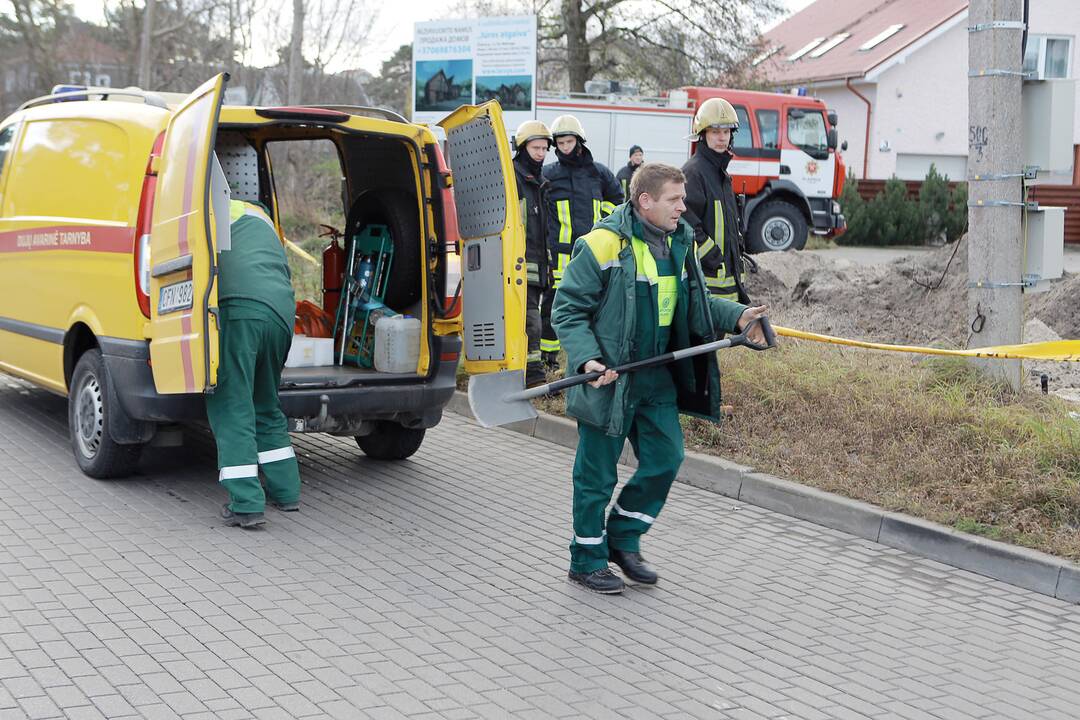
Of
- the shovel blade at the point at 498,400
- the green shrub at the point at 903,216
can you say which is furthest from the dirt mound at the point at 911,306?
the green shrub at the point at 903,216

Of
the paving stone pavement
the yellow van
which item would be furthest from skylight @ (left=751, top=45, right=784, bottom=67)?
the paving stone pavement

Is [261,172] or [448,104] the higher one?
[448,104]

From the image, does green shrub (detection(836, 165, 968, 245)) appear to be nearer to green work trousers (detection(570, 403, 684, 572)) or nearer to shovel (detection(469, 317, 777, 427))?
shovel (detection(469, 317, 777, 427))

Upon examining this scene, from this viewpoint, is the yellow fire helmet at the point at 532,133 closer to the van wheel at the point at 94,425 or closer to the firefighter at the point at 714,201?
the firefighter at the point at 714,201

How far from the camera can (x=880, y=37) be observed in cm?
3653

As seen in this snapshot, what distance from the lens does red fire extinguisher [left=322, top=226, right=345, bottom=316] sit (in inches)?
326

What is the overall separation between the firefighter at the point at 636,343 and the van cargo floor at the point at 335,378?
1.89 m

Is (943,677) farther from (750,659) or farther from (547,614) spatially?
(547,614)

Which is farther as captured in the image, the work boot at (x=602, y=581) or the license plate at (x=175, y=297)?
the license plate at (x=175, y=297)

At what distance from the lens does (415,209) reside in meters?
7.54

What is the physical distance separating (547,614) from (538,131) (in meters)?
4.87

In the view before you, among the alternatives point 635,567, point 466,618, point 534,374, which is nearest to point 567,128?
point 534,374

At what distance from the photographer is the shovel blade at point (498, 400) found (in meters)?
6.29

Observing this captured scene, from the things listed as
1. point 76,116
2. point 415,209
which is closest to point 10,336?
point 76,116
